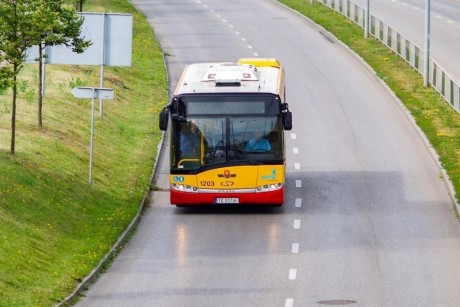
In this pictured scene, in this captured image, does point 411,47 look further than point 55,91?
Yes

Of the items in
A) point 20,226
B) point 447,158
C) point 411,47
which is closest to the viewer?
point 20,226

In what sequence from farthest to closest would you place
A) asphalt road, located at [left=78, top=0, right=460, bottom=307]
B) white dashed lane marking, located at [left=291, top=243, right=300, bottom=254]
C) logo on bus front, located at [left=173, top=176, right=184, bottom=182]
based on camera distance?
logo on bus front, located at [left=173, top=176, right=184, bottom=182], white dashed lane marking, located at [left=291, top=243, right=300, bottom=254], asphalt road, located at [left=78, top=0, right=460, bottom=307]

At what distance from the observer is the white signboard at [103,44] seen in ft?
145

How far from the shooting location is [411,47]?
60562 millimetres

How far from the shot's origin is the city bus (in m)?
35.3

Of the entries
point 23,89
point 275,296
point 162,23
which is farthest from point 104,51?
point 162,23

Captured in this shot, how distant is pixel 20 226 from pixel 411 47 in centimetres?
3361

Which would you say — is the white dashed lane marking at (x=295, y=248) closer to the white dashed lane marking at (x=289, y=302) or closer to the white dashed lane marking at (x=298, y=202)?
A: the white dashed lane marking at (x=298, y=202)

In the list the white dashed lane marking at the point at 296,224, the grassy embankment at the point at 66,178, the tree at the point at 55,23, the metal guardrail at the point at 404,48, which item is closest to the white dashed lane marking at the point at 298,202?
the white dashed lane marking at the point at 296,224

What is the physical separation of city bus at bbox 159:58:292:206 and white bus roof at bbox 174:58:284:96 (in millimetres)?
169

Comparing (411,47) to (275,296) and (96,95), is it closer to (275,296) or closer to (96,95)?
(96,95)

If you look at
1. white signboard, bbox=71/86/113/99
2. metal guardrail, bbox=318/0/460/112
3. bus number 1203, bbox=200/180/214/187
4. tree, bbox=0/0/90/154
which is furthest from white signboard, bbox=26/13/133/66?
metal guardrail, bbox=318/0/460/112

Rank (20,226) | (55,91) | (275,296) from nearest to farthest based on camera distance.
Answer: (275,296) < (20,226) < (55,91)

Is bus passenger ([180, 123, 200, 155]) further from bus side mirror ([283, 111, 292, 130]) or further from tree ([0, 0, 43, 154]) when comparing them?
tree ([0, 0, 43, 154])
